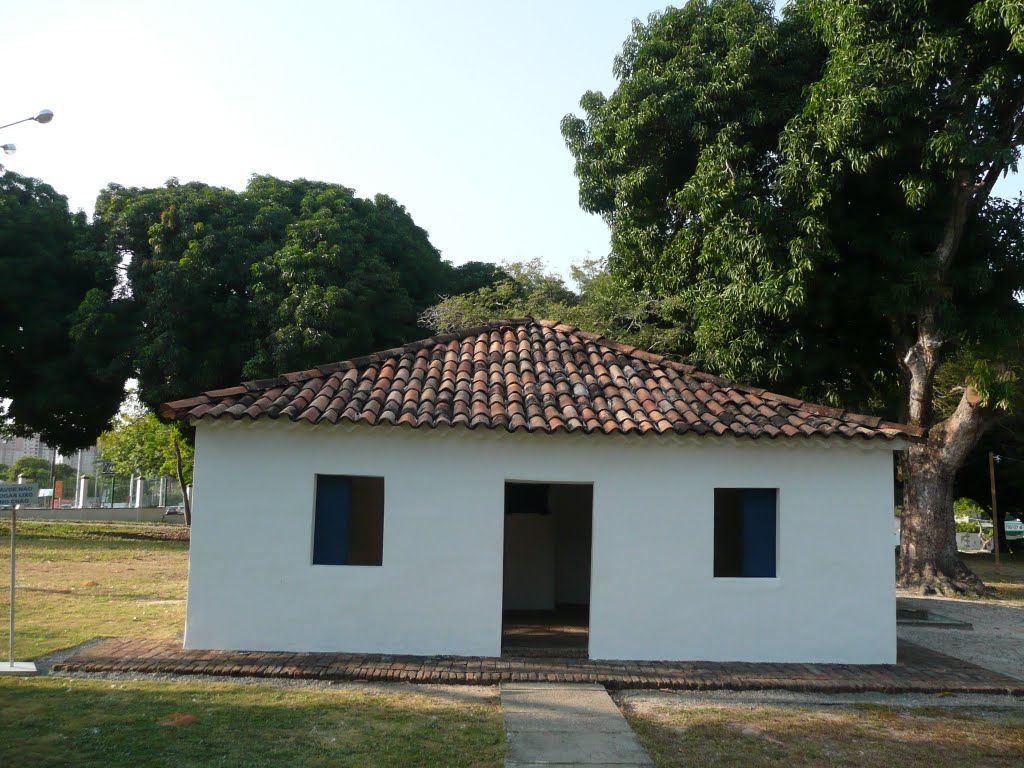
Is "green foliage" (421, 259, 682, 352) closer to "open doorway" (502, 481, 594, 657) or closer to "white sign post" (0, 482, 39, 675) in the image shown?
"open doorway" (502, 481, 594, 657)

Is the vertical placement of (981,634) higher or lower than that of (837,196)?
lower

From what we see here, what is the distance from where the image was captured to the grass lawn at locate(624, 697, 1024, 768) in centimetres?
679

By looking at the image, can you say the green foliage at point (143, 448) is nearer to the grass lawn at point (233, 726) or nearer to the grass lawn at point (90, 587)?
the grass lawn at point (90, 587)

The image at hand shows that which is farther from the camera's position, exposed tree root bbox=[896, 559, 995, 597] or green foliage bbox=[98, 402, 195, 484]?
green foliage bbox=[98, 402, 195, 484]

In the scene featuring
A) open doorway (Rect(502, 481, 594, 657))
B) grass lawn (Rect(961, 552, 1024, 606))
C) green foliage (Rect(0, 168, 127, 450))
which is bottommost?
grass lawn (Rect(961, 552, 1024, 606))

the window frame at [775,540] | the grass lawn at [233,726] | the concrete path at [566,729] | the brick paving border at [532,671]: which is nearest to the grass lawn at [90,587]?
the brick paving border at [532,671]

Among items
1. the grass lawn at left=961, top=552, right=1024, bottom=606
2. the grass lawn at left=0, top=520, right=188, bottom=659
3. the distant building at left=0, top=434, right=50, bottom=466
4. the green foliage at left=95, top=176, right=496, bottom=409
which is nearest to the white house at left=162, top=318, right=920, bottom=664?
the grass lawn at left=0, top=520, right=188, bottom=659

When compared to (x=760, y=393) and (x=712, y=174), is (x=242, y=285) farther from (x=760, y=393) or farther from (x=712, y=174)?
(x=760, y=393)

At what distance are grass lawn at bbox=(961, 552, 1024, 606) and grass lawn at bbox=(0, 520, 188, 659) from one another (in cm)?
1600

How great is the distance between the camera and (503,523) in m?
10.0

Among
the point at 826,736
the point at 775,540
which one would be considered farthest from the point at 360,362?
the point at 826,736

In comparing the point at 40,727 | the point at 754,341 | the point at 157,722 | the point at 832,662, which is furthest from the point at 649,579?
the point at 754,341

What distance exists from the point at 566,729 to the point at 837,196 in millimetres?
11610

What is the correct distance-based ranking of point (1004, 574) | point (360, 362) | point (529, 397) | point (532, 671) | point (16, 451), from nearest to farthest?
point (532, 671)
point (529, 397)
point (360, 362)
point (1004, 574)
point (16, 451)
